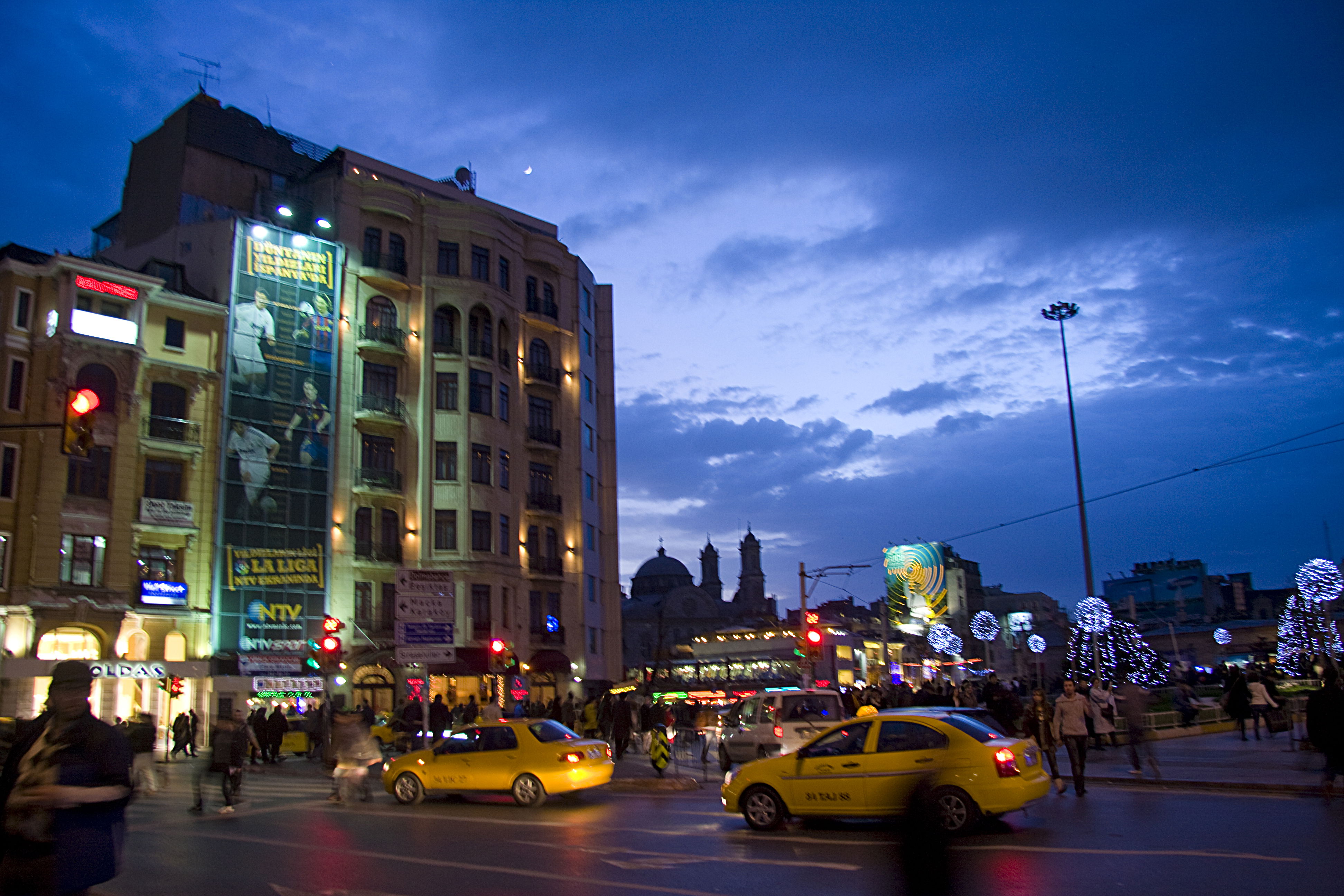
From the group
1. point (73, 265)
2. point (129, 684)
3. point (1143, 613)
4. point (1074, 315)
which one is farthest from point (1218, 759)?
point (1143, 613)

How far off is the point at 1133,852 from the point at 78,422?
1431 cm

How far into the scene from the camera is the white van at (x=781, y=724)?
76.8ft

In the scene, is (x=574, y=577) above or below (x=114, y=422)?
below

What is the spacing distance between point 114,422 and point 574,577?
70.8ft

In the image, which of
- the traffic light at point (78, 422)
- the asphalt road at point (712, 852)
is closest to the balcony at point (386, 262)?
the traffic light at point (78, 422)

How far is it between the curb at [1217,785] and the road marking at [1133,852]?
6140 millimetres

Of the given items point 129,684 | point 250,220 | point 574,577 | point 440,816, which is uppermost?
point 250,220

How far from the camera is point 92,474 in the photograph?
121 ft

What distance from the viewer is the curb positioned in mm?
15781

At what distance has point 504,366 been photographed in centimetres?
4931

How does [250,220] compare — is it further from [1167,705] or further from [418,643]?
[1167,705]

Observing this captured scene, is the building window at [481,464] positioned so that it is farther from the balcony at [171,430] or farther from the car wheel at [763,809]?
the car wheel at [763,809]

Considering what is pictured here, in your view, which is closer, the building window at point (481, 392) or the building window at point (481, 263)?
the building window at point (481, 392)

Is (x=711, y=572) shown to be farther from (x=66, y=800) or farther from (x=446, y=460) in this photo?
(x=66, y=800)
